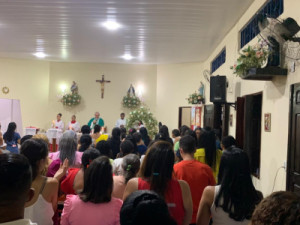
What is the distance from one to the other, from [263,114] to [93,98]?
959 centimetres

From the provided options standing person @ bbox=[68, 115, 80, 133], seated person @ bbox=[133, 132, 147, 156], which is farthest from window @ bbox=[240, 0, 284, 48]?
standing person @ bbox=[68, 115, 80, 133]

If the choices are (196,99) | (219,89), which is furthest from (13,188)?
(196,99)

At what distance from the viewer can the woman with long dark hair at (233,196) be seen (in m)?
2.09

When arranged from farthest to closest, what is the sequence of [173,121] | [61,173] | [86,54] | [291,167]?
[173,121]
[86,54]
[291,167]
[61,173]

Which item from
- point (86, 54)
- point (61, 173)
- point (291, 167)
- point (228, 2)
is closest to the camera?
point (61, 173)

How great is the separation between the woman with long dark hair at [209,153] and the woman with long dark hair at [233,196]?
1626 millimetres

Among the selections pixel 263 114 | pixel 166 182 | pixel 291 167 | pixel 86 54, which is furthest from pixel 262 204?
pixel 86 54

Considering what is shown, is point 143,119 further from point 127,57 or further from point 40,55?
point 40,55

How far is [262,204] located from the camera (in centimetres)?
118

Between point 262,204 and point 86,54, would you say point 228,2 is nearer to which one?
point 262,204

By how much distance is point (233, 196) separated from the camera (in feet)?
6.89

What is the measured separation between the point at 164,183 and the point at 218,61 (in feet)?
25.6

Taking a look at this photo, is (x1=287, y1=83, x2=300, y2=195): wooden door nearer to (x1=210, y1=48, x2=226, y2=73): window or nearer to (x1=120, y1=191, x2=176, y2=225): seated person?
(x1=120, y1=191, x2=176, y2=225): seated person

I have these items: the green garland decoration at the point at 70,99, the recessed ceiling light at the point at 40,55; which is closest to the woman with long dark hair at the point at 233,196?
the recessed ceiling light at the point at 40,55
